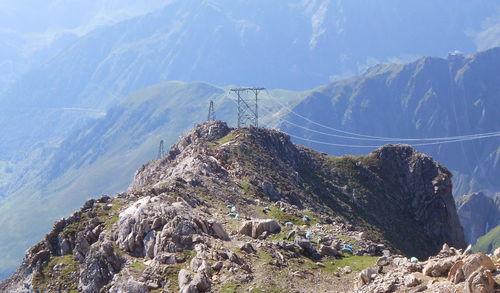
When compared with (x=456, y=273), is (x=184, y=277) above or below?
below

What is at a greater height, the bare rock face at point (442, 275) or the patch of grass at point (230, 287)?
the bare rock face at point (442, 275)

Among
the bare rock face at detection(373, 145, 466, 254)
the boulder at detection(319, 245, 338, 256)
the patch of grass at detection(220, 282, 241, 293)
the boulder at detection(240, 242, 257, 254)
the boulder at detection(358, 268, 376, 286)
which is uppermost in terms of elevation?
the boulder at detection(358, 268, 376, 286)

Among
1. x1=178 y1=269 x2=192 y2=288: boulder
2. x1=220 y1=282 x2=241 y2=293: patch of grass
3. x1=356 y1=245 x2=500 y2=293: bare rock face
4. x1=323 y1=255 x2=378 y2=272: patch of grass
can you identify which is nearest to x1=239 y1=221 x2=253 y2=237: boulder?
x1=323 y1=255 x2=378 y2=272: patch of grass

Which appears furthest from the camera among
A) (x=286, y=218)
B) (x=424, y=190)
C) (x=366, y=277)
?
(x=424, y=190)

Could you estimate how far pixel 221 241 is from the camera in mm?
55281

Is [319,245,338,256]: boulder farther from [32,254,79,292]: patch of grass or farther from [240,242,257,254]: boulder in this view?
[32,254,79,292]: patch of grass

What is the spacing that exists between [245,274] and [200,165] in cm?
5202

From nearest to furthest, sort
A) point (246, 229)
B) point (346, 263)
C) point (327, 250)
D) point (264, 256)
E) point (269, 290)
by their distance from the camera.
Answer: point (269, 290), point (264, 256), point (346, 263), point (327, 250), point (246, 229)

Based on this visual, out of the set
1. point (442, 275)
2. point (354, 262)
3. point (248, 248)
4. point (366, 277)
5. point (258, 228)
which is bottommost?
point (354, 262)

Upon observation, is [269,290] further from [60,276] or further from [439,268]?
[60,276]

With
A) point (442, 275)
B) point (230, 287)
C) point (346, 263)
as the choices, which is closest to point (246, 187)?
point (346, 263)

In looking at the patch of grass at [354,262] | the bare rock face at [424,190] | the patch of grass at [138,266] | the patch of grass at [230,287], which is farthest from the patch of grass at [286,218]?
the bare rock face at [424,190]

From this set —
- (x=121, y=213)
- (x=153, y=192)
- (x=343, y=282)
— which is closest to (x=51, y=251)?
(x=121, y=213)

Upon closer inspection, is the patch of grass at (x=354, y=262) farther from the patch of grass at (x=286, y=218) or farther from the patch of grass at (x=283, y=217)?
the patch of grass at (x=283, y=217)
